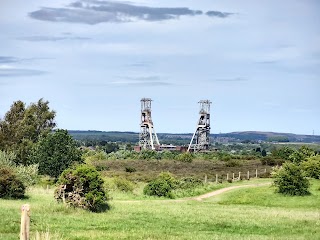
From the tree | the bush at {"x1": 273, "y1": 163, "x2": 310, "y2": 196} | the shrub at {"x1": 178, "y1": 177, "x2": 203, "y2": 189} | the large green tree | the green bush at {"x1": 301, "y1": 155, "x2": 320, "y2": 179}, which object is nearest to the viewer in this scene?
the bush at {"x1": 273, "y1": 163, "x2": 310, "y2": 196}

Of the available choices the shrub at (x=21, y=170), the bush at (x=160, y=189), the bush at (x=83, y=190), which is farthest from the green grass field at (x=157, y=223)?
the bush at (x=160, y=189)

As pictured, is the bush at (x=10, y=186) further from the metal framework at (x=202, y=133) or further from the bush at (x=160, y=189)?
the metal framework at (x=202, y=133)

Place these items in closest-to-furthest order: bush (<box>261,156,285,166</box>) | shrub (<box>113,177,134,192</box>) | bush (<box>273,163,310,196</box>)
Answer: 1. bush (<box>273,163,310,196</box>)
2. shrub (<box>113,177,134,192</box>)
3. bush (<box>261,156,285,166</box>)

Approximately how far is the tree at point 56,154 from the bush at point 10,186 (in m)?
22.4

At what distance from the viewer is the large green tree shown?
237 ft

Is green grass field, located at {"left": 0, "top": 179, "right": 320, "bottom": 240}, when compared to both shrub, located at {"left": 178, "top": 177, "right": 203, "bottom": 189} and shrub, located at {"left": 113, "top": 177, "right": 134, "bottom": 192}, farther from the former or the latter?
shrub, located at {"left": 178, "top": 177, "right": 203, "bottom": 189}

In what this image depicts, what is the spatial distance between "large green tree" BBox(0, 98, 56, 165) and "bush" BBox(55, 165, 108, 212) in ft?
139

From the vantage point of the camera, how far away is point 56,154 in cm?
5703

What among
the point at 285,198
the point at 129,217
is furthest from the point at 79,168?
the point at 285,198

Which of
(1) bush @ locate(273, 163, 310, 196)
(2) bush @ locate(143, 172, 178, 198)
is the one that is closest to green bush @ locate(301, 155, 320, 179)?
(1) bush @ locate(273, 163, 310, 196)

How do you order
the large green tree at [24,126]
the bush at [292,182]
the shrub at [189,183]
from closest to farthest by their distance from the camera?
the bush at [292,182]
the shrub at [189,183]
the large green tree at [24,126]

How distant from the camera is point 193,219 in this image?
27156 millimetres

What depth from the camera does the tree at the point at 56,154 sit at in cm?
5697

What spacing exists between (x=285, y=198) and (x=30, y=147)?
1572 inches
